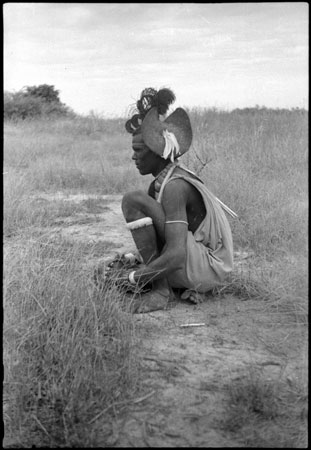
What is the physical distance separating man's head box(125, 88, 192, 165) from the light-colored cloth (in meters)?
0.17

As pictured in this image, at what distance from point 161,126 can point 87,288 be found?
1065mm

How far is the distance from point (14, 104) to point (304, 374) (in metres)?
17.3

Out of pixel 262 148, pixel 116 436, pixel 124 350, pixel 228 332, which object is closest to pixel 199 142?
pixel 262 148

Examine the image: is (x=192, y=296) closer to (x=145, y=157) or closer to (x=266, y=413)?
(x=145, y=157)

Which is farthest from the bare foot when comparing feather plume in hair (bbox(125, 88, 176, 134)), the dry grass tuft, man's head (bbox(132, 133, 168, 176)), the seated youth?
feather plume in hair (bbox(125, 88, 176, 134))

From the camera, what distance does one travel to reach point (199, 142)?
6922 mm

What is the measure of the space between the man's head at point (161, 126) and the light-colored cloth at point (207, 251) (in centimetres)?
17

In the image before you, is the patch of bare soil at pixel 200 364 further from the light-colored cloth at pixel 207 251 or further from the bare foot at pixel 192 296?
the light-colored cloth at pixel 207 251

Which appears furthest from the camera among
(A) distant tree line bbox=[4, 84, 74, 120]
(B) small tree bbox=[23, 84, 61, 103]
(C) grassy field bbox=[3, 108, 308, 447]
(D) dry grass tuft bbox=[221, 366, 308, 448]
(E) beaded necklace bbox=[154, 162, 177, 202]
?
(B) small tree bbox=[23, 84, 61, 103]

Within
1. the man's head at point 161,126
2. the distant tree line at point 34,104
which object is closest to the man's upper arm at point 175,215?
the man's head at point 161,126

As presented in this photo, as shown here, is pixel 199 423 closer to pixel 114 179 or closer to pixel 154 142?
pixel 154 142

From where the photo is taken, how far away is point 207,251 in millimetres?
3232

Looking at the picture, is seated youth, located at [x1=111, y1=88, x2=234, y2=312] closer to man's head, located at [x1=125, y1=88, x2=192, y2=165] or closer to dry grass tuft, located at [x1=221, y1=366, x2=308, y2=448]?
man's head, located at [x1=125, y1=88, x2=192, y2=165]

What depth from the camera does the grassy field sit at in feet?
6.68
